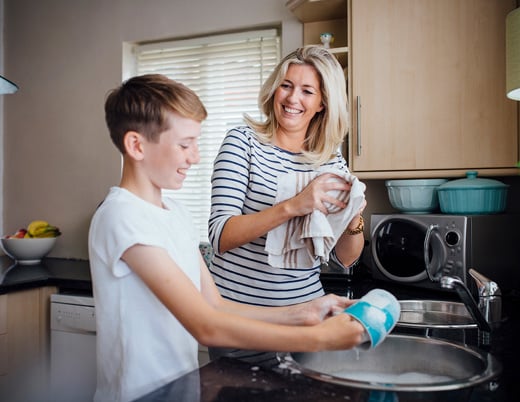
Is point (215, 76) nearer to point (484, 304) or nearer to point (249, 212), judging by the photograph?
point (249, 212)

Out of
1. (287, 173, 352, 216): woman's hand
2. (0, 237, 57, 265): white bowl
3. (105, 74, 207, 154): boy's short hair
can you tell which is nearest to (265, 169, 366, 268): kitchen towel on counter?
(287, 173, 352, 216): woman's hand

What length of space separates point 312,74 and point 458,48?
0.72 meters

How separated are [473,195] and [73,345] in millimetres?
1813

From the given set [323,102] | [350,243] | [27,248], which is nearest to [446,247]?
[350,243]

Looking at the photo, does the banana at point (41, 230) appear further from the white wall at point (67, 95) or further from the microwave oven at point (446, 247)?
the microwave oven at point (446, 247)

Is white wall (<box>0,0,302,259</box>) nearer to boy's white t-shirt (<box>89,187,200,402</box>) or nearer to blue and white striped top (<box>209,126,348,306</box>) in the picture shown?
blue and white striped top (<box>209,126,348,306</box>)

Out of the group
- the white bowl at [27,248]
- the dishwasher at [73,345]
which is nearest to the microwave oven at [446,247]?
Result: the dishwasher at [73,345]

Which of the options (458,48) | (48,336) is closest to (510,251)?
(458,48)

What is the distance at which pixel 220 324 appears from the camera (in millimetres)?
783

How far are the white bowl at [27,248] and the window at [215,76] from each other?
74 cm

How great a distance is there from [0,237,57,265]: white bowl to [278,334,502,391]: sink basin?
2.07m

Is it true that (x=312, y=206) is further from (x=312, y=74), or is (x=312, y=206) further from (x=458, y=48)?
(x=458, y=48)

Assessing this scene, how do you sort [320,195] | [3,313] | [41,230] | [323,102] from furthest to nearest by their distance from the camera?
[41,230] < [3,313] < [323,102] < [320,195]

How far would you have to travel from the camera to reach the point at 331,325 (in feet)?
2.54
